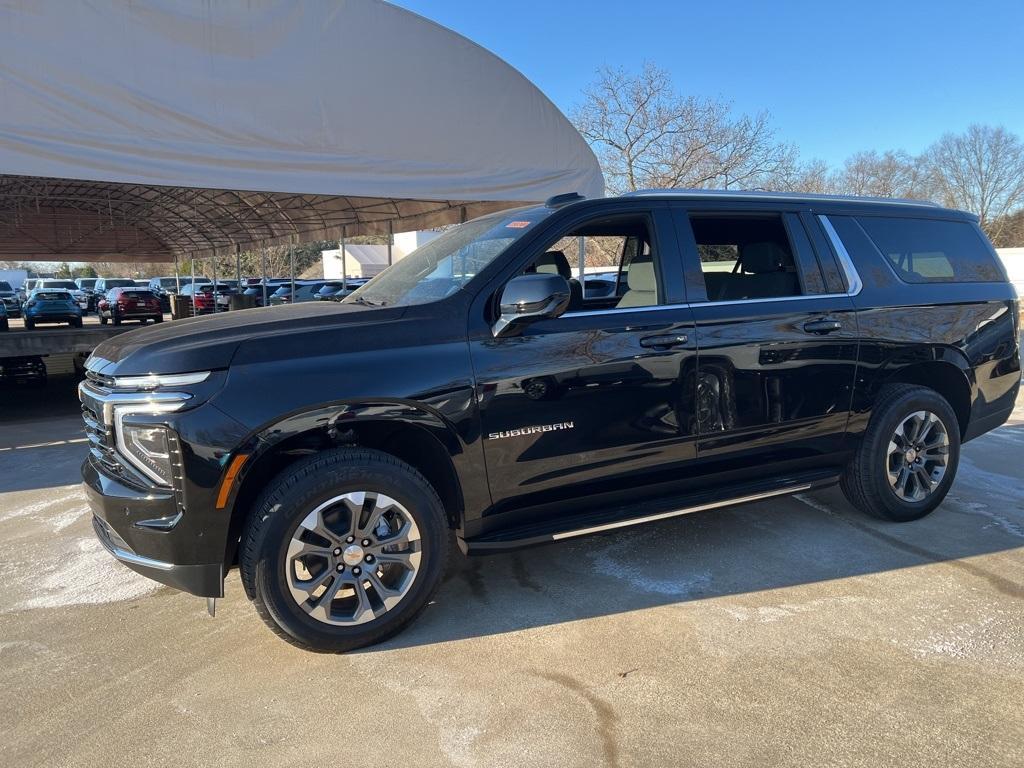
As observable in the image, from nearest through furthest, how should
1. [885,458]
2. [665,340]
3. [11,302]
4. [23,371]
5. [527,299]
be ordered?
[527,299]
[665,340]
[885,458]
[23,371]
[11,302]

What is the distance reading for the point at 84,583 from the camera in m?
3.83

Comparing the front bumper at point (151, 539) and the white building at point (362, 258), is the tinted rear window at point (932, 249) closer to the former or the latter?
the front bumper at point (151, 539)

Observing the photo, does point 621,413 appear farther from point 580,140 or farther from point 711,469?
point 580,140

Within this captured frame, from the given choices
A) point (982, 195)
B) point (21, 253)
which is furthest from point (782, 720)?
point (982, 195)

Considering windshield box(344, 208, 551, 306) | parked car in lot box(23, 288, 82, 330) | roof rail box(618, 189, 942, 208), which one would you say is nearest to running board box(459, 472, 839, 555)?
windshield box(344, 208, 551, 306)

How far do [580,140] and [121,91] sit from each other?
6.52 m

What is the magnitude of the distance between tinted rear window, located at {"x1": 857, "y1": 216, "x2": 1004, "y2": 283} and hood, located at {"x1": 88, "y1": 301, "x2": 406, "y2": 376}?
321cm

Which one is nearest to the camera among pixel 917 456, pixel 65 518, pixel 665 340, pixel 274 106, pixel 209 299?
pixel 665 340

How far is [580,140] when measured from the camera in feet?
35.4

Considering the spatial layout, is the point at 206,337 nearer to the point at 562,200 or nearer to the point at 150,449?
the point at 150,449

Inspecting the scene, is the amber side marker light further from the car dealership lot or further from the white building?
the white building

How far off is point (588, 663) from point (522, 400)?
1.20m

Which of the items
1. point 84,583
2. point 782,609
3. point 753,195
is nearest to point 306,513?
point 84,583

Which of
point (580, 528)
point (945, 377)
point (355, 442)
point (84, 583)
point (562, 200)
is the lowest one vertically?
point (84, 583)
